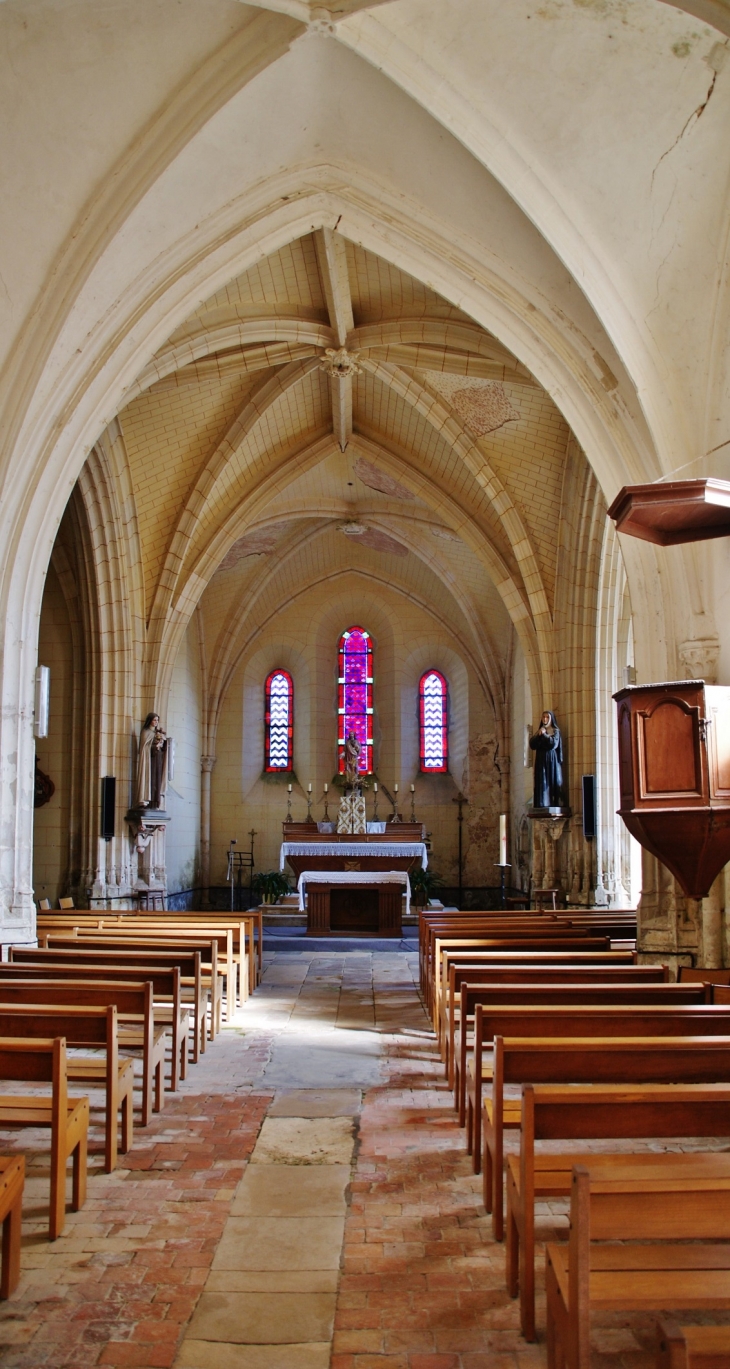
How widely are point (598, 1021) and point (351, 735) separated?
13.9 metres

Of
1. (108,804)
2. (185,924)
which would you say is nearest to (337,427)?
(108,804)

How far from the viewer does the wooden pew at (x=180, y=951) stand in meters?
6.45

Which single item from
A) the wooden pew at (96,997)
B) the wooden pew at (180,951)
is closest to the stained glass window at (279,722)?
the wooden pew at (180,951)

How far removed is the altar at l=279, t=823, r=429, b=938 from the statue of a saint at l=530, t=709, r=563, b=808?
2.89 m

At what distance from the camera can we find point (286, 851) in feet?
50.3

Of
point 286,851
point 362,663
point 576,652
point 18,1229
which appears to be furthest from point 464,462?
point 18,1229

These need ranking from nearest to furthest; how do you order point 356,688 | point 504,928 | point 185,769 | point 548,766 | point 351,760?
point 504,928 → point 548,766 → point 351,760 → point 185,769 → point 356,688

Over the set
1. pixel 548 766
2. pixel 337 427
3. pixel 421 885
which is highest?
pixel 337 427

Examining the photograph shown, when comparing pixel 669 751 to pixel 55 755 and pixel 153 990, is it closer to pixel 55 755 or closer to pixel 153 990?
pixel 153 990

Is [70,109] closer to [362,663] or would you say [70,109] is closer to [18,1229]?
[18,1229]

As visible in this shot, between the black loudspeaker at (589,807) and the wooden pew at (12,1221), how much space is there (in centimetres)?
1007

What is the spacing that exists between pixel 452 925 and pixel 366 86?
22.7 ft

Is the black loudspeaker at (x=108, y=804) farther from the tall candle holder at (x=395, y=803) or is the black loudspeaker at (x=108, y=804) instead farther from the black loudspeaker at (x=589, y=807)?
the tall candle holder at (x=395, y=803)

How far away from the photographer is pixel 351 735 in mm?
17828
